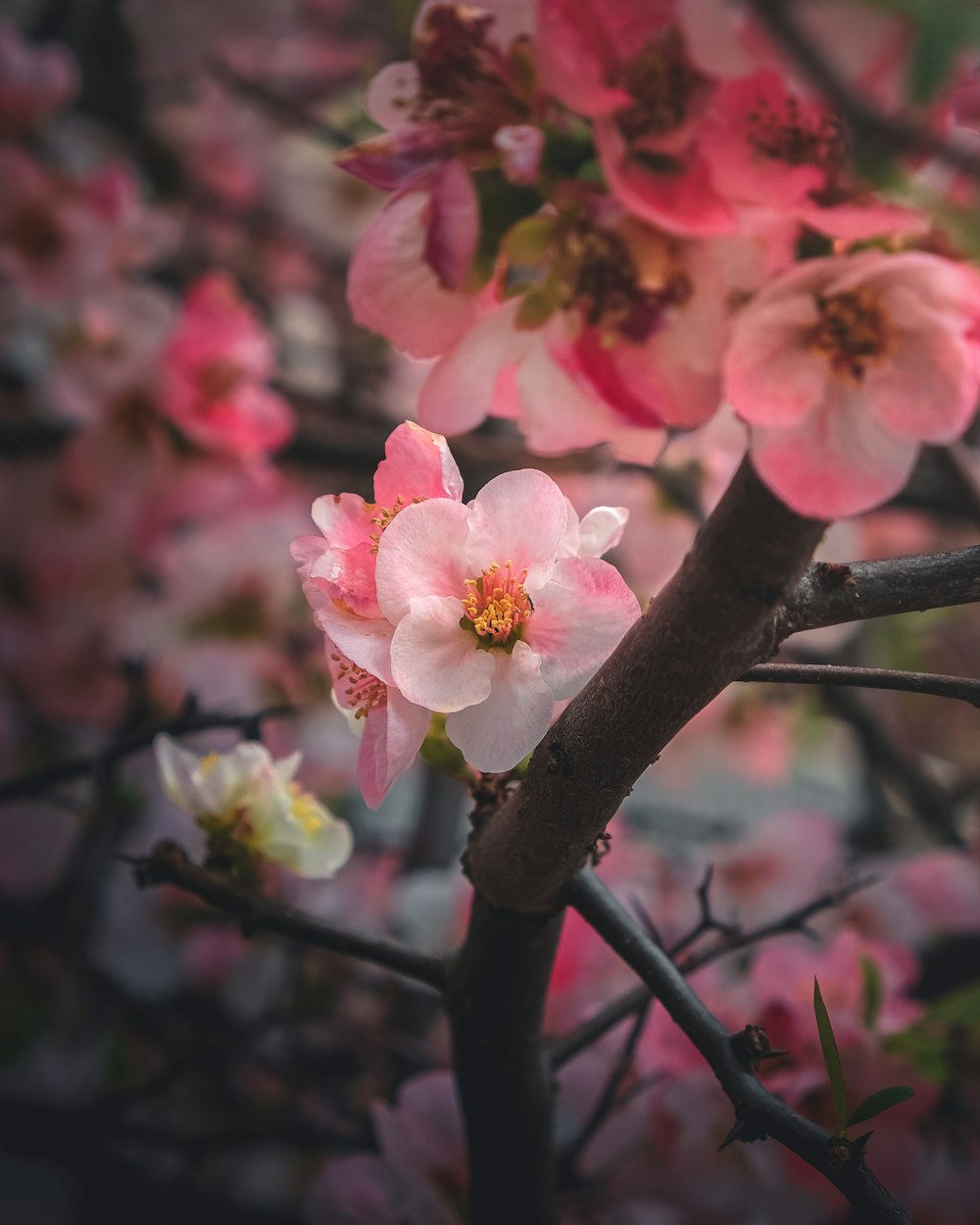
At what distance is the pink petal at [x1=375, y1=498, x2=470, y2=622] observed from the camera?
0.85ft

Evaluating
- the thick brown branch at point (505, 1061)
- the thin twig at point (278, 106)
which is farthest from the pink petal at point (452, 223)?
the thin twig at point (278, 106)

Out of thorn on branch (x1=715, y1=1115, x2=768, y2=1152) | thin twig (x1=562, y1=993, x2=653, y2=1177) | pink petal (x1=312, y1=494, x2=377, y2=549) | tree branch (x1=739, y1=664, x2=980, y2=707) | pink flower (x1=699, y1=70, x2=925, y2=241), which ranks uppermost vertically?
pink flower (x1=699, y1=70, x2=925, y2=241)

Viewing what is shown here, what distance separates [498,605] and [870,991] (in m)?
0.33

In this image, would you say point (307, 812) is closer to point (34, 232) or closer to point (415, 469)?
point (415, 469)

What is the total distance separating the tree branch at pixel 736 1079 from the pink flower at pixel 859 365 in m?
0.16

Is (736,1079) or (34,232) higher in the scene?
(736,1079)

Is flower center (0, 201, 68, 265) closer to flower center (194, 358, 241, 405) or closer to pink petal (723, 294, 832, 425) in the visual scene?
flower center (194, 358, 241, 405)

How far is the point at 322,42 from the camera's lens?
1.52m

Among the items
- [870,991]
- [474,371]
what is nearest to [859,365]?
[474,371]

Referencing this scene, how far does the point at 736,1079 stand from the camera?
0.97 ft

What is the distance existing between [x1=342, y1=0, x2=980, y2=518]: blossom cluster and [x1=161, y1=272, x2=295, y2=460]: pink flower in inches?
24.4

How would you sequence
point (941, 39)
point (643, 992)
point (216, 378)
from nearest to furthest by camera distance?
point (941, 39), point (643, 992), point (216, 378)

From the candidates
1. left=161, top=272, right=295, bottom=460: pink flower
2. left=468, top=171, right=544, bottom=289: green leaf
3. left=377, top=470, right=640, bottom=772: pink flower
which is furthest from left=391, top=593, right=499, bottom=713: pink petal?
left=161, top=272, right=295, bottom=460: pink flower

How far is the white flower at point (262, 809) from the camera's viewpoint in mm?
370
